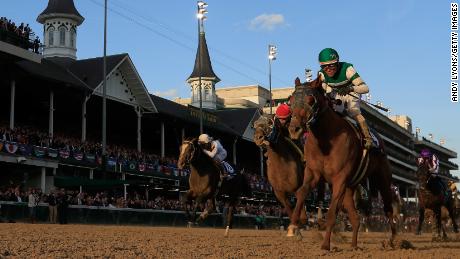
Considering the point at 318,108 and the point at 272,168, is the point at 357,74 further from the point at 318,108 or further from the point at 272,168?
the point at 272,168

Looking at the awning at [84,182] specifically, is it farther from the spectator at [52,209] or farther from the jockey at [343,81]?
the jockey at [343,81]

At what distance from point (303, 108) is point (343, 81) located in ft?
6.18

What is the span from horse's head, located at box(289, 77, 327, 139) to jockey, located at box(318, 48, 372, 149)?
42.2 inches

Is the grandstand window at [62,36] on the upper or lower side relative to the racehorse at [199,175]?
upper

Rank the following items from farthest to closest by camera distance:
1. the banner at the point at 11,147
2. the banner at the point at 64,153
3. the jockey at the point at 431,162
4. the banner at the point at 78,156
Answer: the banner at the point at 78,156, the banner at the point at 64,153, the banner at the point at 11,147, the jockey at the point at 431,162

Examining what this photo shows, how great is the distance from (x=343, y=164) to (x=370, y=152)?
4.79 feet

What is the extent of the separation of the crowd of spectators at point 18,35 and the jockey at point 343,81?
27.6 m

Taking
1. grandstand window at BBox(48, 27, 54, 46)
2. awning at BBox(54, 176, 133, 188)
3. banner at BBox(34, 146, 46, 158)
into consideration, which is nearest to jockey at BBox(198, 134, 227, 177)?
awning at BBox(54, 176, 133, 188)

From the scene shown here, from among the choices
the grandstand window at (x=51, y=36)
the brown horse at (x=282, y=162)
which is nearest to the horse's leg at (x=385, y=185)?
the brown horse at (x=282, y=162)

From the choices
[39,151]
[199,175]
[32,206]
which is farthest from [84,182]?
[199,175]

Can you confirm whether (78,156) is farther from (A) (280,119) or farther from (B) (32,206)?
(A) (280,119)

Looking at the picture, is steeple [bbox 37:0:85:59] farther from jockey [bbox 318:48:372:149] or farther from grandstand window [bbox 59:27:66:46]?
jockey [bbox 318:48:372:149]

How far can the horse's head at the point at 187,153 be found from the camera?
1676cm

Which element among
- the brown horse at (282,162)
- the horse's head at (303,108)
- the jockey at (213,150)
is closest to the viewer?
the horse's head at (303,108)
